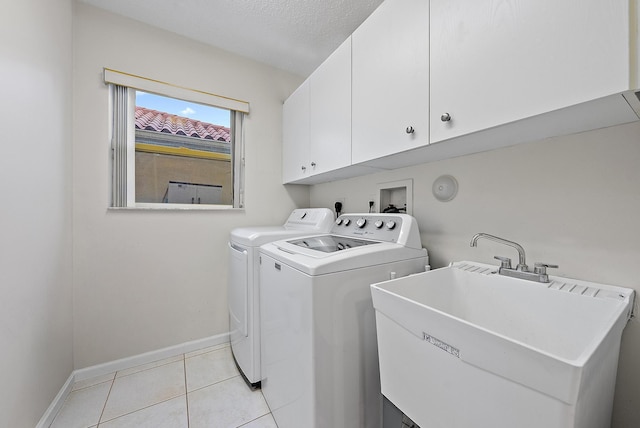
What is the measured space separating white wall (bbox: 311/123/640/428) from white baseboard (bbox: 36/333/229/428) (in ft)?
6.49

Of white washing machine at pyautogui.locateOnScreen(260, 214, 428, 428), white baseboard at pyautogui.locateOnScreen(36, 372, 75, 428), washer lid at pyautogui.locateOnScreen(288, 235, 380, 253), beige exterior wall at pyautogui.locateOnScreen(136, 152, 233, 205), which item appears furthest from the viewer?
beige exterior wall at pyautogui.locateOnScreen(136, 152, 233, 205)

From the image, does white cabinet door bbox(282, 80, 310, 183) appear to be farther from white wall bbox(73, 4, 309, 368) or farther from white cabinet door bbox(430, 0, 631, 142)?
white cabinet door bbox(430, 0, 631, 142)

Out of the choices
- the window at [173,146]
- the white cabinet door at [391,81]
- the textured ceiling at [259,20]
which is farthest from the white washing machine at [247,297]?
the textured ceiling at [259,20]

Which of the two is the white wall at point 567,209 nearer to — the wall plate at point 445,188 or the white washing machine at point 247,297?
the wall plate at point 445,188

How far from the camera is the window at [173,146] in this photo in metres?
1.73

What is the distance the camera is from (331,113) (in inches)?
61.9

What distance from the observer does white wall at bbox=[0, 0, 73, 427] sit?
99 cm

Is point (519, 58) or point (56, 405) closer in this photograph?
point (519, 58)

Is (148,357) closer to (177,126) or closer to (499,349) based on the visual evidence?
(177,126)

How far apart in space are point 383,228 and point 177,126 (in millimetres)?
1847

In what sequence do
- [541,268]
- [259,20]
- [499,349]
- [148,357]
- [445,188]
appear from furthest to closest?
[148,357] → [259,20] → [445,188] → [541,268] → [499,349]

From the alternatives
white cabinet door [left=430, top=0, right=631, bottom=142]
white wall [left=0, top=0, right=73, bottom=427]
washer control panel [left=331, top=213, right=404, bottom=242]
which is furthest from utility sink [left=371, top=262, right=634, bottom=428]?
white wall [left=0, top=0, right=73, bottom=427]

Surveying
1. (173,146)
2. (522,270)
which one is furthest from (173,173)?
(522,270)

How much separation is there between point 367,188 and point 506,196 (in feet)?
2.89
